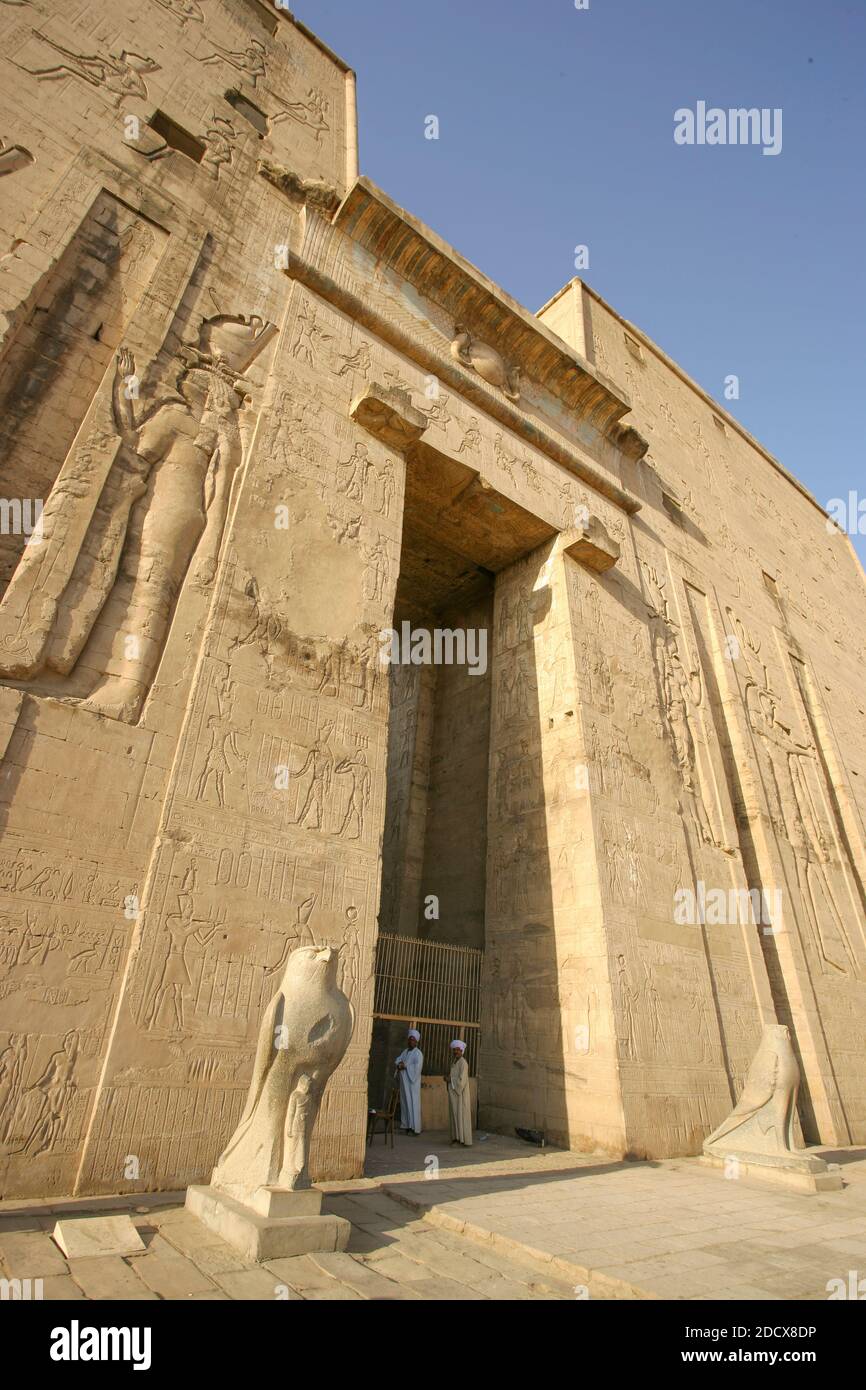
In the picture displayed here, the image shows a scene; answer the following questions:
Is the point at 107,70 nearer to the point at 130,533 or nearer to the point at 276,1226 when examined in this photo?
the point at 130,533

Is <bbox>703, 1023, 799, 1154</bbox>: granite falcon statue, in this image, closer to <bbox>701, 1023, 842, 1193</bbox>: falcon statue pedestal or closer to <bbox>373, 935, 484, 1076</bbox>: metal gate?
<bbox>701, 1023, 842, 1193</bbox>: falcon statue pedestal

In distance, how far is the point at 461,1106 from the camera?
23.7 feet

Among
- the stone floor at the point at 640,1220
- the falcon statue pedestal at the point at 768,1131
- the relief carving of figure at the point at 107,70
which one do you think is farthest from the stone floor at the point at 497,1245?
the relief carving of figure at the point at 107,70

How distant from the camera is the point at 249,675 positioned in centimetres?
606

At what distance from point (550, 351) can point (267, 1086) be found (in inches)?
440

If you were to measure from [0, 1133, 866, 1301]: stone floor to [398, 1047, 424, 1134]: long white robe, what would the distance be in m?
2.09

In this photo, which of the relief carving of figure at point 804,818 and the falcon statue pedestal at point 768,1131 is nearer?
the falcon statue pedestal at point 768,1131

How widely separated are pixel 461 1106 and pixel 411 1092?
99cm

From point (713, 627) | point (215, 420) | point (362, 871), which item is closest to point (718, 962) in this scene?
point (362, 871)

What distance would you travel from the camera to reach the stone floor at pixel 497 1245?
297cm

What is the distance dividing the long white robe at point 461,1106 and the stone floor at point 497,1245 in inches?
54.1

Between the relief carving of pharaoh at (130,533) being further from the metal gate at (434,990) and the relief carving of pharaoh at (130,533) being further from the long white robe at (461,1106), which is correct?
the long white robe at (461,1106)

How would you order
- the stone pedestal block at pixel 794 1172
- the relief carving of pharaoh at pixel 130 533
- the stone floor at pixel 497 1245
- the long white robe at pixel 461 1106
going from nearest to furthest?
the stone floor at pixel 497 1245 → the relief carving of pharaoh at pixel 130 533 → the stone pedestal block at pixel 794 1172 → the long white robe at pixel 461 1106

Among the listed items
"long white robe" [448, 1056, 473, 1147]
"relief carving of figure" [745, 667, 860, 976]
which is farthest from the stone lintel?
"long white robe" [448, 1056, 473, 1147]
